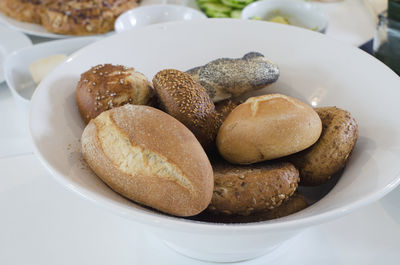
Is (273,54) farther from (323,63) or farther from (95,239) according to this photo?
(95,239)

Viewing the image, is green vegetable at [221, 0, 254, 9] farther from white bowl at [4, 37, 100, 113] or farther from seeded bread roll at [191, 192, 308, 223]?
seeded bread roll at [191, 192, 308, 223]

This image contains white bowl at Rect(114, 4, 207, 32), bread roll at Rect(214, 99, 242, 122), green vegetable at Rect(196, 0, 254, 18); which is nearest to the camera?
bread roll at Rect(214, 99, 242, 122)

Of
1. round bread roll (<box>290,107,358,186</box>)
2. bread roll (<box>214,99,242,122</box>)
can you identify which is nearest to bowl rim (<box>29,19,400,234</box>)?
round bread roll (<box>290,107,358,186</box>)

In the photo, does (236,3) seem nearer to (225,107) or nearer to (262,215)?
(225,107)

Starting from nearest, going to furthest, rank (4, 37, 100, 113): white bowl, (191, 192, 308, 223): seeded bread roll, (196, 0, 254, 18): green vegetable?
1. (191, 192, 308, 223): seeded bread roll
2. (4, 37, 100, 113): white bowl
3. (196, 0, 254, 18): green vegetable

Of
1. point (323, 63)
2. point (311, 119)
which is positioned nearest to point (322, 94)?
point (323, 63)

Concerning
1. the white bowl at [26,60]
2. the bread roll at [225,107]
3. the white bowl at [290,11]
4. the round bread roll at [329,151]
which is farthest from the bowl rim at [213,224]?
the white bowl at [290,11]

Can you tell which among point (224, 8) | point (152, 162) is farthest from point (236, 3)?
point (152, 162)
